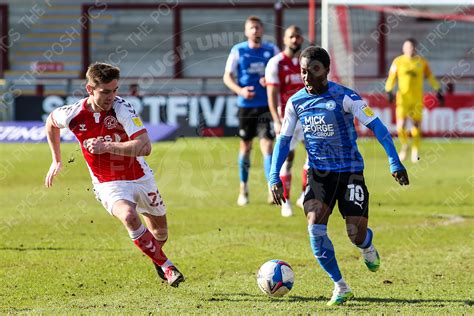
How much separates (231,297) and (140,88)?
18.4 m

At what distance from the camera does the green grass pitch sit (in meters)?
7.09

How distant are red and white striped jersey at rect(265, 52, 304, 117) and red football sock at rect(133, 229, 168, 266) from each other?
519 cm

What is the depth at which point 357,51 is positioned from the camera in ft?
92.6

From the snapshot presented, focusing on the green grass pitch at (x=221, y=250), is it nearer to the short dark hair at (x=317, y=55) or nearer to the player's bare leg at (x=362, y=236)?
the player's bare leg at (x=362, y=236)

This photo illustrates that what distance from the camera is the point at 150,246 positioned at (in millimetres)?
7289

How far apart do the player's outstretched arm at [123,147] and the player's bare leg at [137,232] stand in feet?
1.46

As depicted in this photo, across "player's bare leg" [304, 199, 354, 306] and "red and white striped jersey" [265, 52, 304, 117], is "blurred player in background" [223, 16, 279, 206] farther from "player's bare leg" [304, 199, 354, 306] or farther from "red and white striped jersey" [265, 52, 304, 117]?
"player's bare leg" [304, 199, 354, 306]

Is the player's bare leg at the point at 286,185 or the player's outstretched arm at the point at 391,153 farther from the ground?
the player's outstretched arm at the point at 391,153

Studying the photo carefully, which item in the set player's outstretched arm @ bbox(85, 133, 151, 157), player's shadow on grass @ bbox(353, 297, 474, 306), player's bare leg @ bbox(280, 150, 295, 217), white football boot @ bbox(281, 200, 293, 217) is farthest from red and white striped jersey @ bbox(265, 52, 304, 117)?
player's shadow on grass @ bbox(353, 297, 474, 306)

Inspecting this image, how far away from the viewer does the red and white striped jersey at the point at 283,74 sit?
12.1 metres

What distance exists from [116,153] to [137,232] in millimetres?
656

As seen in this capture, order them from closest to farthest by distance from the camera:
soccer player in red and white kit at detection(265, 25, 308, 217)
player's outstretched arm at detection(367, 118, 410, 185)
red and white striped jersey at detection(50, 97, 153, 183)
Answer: player's outstretched arm at detection(367, 118, 410, 185) < red and white striped jersey at detection(50, 97, 153, 183) < soccer player in red and white kit at detection(265, 25, 308, 217)

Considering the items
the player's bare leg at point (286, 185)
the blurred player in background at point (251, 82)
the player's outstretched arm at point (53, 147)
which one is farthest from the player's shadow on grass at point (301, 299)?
the blurred player in background at point (251, 82)

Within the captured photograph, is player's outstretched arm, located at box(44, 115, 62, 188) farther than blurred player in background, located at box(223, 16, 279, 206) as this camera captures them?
No
